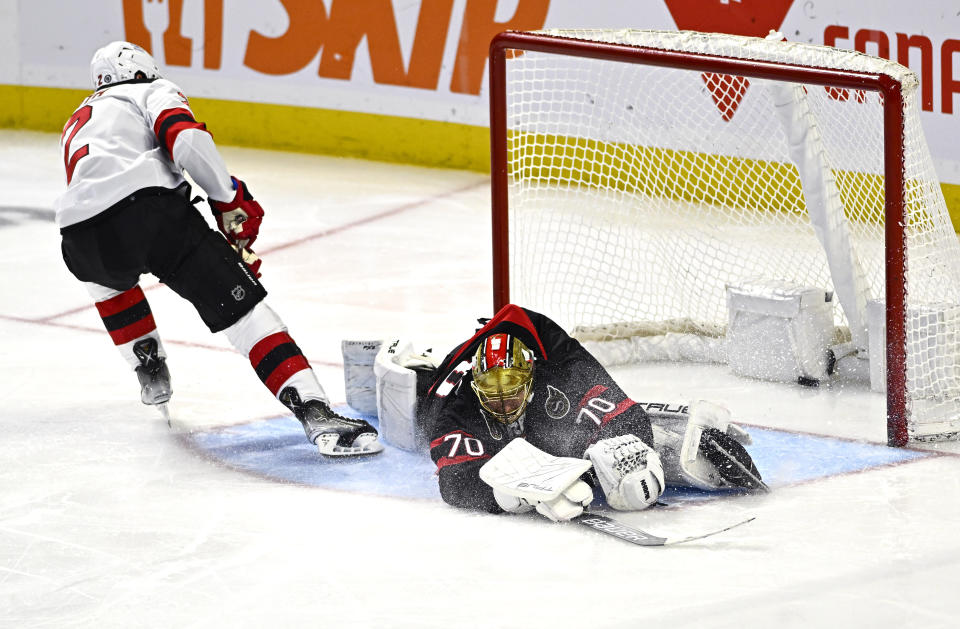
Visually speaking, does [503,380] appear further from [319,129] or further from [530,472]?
[319,129]

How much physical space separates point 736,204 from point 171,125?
246 cm

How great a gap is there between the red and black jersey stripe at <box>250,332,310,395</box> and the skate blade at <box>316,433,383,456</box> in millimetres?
198

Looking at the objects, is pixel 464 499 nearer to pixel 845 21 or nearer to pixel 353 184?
pixel 845 21

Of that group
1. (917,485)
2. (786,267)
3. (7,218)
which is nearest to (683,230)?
(786,267)

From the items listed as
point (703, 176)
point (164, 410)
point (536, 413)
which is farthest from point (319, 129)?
point (536, 413)

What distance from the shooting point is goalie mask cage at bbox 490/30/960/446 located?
158 inches

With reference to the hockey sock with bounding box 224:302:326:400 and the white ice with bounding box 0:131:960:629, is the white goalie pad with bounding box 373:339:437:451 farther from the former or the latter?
the white ice with bounding box 0:131:960:629

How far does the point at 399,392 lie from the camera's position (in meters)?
4.10

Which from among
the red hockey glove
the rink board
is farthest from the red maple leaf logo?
the red hockey glove

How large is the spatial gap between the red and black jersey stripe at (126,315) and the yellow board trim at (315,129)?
12.2 feet

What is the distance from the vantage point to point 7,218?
741 cm

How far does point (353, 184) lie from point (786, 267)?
3.17 meters

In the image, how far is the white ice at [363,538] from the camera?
10.1ft

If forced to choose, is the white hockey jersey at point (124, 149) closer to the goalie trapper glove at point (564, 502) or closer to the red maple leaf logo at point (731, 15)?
the goalie trapper glove at point (564, 502)
